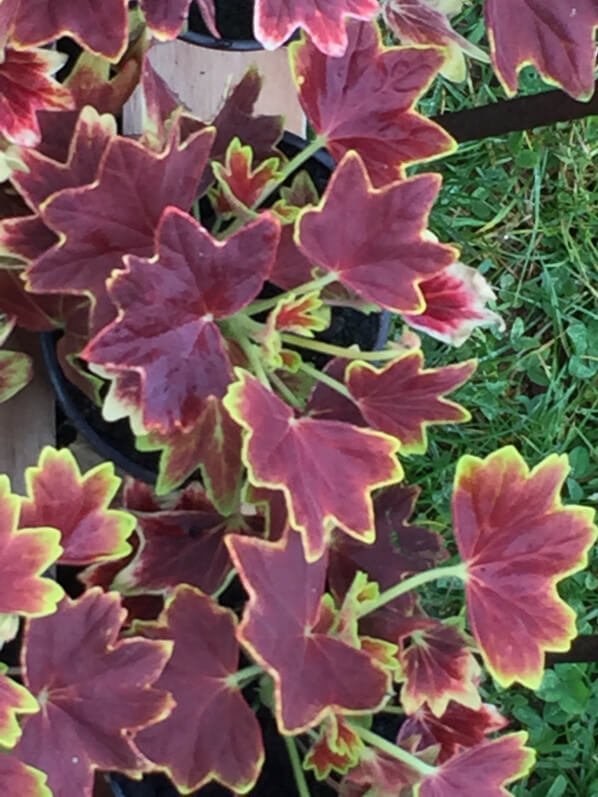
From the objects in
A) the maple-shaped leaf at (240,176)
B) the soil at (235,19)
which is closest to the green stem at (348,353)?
the maple-shaped leaf at (240,176)

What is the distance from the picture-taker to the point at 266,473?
0.55 metres

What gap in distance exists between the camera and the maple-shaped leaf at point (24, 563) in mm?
550

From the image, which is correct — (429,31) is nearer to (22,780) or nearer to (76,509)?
(76,509)

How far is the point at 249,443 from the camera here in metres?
0.55

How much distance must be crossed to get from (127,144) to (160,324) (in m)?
0.11

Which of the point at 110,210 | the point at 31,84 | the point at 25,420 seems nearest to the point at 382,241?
the point at 110,210

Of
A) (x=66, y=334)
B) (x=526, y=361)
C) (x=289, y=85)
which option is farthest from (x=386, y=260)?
(x=526, y=361)

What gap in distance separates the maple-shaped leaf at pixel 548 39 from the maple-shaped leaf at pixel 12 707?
47 centimetres

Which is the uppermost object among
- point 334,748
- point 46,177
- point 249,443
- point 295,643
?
point 46,177

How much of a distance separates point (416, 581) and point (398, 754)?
4.4 inches

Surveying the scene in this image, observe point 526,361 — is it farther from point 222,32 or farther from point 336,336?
point 222,32

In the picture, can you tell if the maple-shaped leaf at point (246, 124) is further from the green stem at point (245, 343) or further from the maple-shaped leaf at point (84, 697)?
the maple-shaped leaf at point (84, 697)

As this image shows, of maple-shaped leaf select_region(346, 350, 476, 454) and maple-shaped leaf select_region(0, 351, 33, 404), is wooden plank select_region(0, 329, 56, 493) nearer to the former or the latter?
maple-shaped leaf select_region(0, 351, 33, 404)

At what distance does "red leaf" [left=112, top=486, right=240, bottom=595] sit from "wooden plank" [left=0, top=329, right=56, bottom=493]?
17cm
